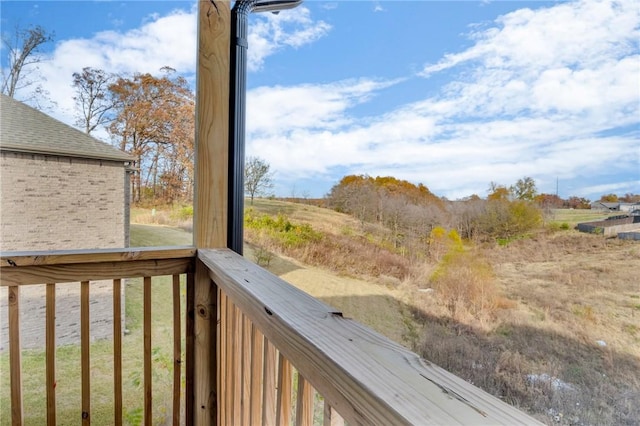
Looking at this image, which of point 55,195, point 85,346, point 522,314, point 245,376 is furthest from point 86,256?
point 522,314

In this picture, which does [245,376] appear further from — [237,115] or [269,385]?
[237,115]

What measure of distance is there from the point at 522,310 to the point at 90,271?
1.45 m

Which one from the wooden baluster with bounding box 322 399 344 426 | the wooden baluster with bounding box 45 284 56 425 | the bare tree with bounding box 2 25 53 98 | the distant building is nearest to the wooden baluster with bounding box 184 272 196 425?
the wooden baluster with bounding box 45 284 56 425

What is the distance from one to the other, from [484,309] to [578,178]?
18.3 inches

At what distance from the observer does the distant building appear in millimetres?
1866

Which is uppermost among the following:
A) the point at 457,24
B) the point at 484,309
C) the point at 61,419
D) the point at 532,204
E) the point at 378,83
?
the point at 457,24

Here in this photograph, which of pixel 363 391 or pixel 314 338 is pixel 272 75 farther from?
pixel 363 391

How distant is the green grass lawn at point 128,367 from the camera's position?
69.5 inches

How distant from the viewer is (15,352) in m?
1.26

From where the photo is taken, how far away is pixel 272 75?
1.91 m

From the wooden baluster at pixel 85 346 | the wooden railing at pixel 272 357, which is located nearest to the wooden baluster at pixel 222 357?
the wooden railing at pixel 272 357

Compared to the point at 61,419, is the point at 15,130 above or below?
above

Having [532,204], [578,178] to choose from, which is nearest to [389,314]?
[532,204]

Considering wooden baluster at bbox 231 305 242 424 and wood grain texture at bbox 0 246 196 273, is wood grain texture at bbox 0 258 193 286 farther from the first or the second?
wooden baluster at bbox 231 305 242 424
